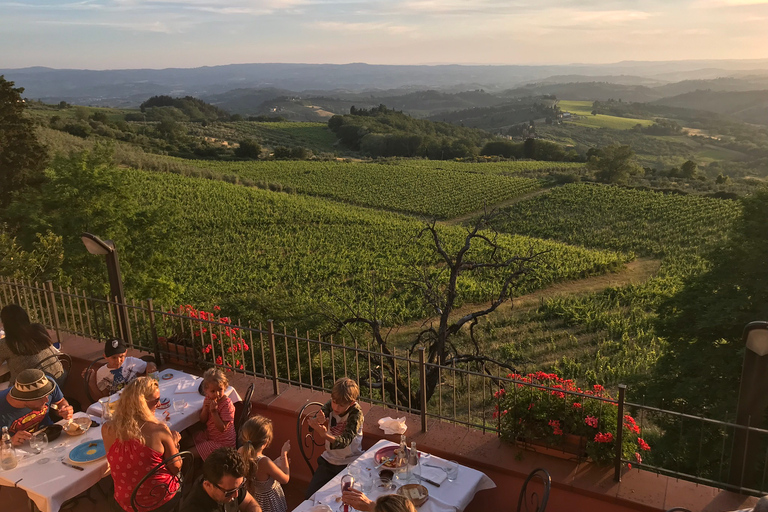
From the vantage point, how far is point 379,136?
9550 centimetres

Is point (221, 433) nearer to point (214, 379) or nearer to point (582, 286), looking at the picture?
point (214, 379)

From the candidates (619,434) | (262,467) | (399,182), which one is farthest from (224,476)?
(399,182)

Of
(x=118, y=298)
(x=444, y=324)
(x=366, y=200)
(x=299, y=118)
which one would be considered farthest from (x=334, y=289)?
(x=299, y=118)

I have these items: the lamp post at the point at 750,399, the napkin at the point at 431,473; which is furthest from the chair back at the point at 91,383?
the lamp post at the point at 750,399

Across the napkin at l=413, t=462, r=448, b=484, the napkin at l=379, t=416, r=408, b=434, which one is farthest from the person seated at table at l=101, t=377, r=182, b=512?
the napkin at l=413, t=462, r=448, b=484

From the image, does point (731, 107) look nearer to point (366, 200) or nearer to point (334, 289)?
point (366, 200)

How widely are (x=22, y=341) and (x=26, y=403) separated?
134 cm

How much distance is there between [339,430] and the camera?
16.0 feet

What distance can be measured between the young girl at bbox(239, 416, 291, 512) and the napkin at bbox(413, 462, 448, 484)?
1.07 metres

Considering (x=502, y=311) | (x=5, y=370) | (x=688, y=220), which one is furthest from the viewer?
(x=688, y=220)

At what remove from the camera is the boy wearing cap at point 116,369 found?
227 inches

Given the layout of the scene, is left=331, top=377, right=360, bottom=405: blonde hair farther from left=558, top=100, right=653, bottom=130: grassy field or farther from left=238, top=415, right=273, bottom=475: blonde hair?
left=558, top=100, right=653, bottom=130: grassy field

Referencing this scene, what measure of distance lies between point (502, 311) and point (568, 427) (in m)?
19.1

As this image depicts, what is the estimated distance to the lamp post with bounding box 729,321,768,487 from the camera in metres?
3.96
